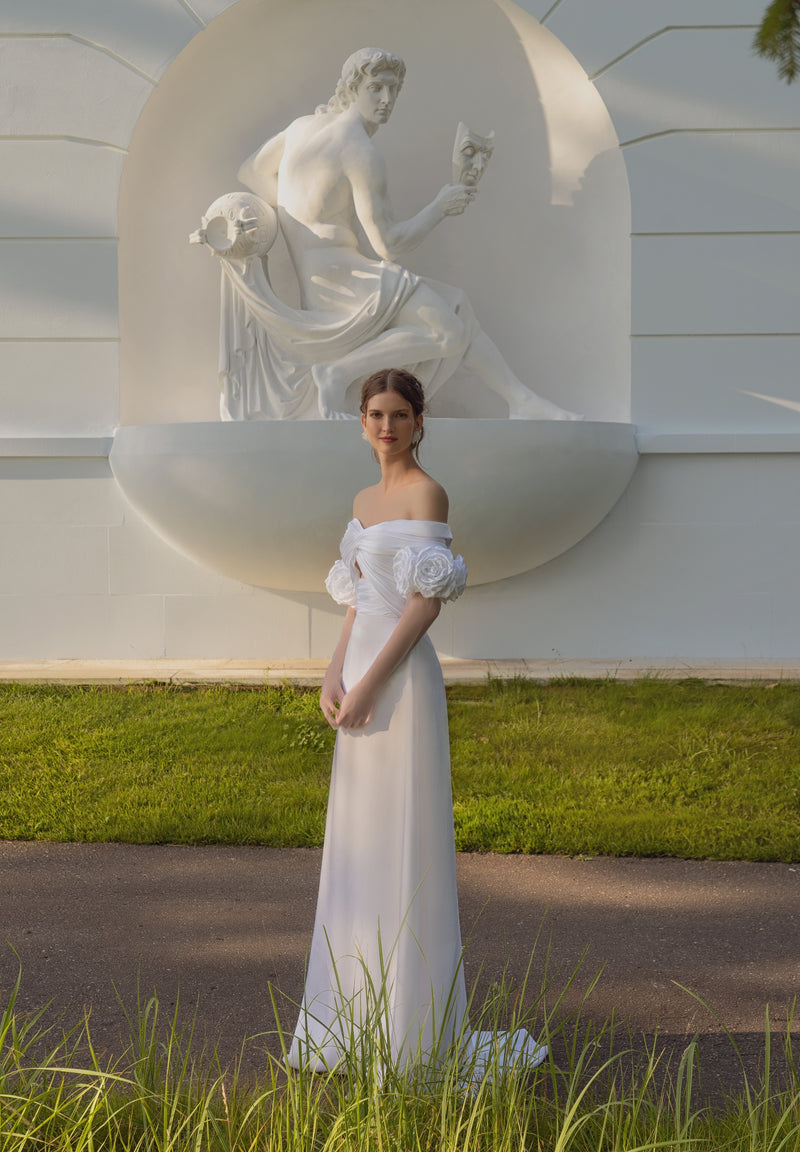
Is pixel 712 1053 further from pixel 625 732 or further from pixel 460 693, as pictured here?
pixel 460 693

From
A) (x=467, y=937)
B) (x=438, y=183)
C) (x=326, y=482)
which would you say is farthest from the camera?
(x=438, y=183)

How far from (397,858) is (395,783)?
144 mm

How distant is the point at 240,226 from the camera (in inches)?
232

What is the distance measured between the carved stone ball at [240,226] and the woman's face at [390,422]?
3.74 m

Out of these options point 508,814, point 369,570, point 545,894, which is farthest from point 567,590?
point 369,570

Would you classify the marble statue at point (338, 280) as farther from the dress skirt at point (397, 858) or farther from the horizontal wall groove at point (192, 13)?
the dress skirt at point (397, 858)

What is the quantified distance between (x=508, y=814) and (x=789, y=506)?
113 inches

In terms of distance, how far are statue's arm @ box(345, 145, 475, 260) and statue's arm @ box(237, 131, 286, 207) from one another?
0.50 meters

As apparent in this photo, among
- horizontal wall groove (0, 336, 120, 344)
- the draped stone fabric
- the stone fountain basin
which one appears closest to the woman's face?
the stone fountain basin

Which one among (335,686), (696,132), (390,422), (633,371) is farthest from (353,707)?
(696,132)

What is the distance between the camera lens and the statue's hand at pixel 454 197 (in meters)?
5.95

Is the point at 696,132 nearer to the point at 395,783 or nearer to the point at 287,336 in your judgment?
the point at 287,336

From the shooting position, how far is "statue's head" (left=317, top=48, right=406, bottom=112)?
19.2ft

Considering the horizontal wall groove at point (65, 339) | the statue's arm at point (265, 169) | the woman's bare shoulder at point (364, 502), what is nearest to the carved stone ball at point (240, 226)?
the statue's arm at point (265, 169)
